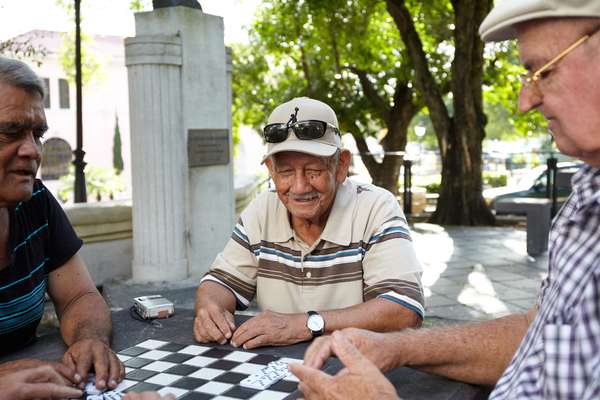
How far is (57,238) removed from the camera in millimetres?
2645

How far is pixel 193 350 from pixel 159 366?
0.19 metres

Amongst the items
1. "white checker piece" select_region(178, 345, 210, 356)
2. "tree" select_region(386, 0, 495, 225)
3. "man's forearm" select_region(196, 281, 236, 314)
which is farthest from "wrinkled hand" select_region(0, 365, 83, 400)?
"tree" select_region(386, 0, 495, 225)

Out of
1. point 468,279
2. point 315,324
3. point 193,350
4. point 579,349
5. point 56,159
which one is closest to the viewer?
point 579,349

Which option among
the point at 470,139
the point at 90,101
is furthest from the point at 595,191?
the point at 90,101

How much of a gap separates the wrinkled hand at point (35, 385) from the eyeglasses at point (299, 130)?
1273 mm

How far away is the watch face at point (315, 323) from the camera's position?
2.37m

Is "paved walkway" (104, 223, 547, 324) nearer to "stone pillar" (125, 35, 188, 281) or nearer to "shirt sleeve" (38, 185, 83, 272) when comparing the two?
"stone pillar" (125, 35, 188, 281)

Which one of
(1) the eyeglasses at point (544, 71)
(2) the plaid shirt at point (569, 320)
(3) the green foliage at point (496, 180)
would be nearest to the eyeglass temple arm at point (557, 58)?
(1) the eyeglasses at point (544, 71)

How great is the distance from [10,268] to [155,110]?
3372 mm

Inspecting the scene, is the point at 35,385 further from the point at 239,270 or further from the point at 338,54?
the point at 338,54

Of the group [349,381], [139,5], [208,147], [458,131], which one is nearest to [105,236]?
[208,147]

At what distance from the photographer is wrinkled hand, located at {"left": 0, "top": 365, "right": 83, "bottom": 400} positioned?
178 centimetres

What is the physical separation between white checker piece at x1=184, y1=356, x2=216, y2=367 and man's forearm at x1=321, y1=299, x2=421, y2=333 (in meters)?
0.47

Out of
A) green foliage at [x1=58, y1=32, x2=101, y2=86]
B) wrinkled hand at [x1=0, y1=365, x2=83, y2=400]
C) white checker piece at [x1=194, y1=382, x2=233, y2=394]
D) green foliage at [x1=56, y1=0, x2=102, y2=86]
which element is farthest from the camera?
green foliage at [x1=58, y1=32, x2=101, y2=86]
